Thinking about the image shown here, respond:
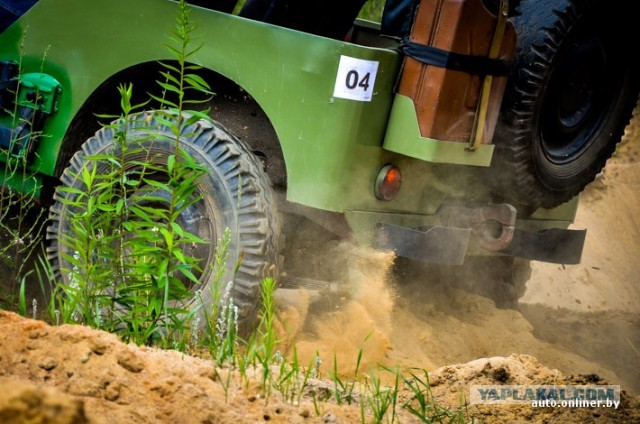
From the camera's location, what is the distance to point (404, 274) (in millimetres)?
5258

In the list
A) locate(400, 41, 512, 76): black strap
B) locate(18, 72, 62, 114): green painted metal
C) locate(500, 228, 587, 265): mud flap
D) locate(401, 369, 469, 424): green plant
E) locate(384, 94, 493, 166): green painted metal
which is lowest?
locate(401, 369, 469, 424): green plant

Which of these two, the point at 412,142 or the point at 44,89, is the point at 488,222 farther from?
the point at 44,89

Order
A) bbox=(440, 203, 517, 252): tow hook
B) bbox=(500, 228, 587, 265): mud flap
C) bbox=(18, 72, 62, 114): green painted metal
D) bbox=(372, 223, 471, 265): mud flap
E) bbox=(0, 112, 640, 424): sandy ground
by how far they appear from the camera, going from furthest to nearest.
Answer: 1. bbox=(500, 228, 587, 265): mud flap
2. bbox=(18, 72, 62, 114): green painted metal
3. bbox=(440, 203, 517, 252): tow hook
4. bbox=(372, 223, 471, 265): mud flap
5. bbox=(0, 112, 640, 424): sandy ground

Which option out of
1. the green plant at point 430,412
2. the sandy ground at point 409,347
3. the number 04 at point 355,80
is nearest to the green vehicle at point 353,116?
the number 04 at point 355,80

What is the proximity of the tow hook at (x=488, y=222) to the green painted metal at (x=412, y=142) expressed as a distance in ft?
1.30

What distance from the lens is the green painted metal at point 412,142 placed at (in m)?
4.16

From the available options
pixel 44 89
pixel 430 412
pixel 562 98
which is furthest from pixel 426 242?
pixel 44 89

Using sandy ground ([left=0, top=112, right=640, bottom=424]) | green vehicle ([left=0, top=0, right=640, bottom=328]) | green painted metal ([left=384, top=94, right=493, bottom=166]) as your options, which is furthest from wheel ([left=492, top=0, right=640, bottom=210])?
sandy ground ([left=0, top=112, right=640, bottom=424])

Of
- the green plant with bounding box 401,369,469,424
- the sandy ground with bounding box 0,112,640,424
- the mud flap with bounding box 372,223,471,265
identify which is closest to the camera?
the sandy ground with bounding box 0,112,640,424

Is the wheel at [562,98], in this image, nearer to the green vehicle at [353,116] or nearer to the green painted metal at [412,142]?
the green vehicle at [353,116]

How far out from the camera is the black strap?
4.11m

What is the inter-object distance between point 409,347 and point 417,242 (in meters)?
0.77

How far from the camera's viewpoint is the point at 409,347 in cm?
487

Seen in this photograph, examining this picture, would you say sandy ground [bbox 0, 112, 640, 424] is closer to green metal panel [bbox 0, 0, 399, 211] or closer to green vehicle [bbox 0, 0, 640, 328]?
green vehicle [bbox 0, 0, 640, 328]
